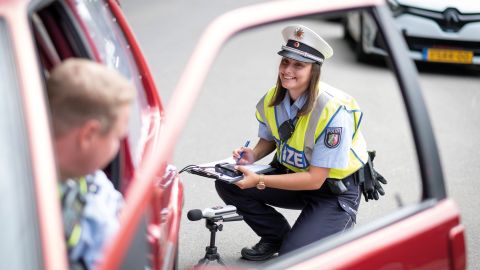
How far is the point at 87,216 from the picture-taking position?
2.19m

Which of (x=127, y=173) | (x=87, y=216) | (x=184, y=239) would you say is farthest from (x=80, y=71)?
(x=184, y=239)

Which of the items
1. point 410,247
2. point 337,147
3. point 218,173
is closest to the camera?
point 410,247

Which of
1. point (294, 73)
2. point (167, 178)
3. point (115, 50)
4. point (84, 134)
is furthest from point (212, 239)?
point (84, 134)

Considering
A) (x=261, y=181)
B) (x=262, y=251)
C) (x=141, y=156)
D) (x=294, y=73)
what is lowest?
(x=262, y=251)

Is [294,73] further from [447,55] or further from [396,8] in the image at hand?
[396,8]

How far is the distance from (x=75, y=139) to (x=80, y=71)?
0.18 metres

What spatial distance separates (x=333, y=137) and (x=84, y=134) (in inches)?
82.0

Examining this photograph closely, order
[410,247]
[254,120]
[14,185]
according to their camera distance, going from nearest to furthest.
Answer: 1. [14,185]
2. [410,247]
3. [254,120]

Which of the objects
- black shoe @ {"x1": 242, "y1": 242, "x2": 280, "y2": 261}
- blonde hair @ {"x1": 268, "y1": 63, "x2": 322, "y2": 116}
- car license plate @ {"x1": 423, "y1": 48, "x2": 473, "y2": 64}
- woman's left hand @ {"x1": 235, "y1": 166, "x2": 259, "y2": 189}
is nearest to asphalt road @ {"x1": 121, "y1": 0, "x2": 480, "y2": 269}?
black shoe @ {"x1": 242, "y1": 242, "x2": 280, "y2": 261}

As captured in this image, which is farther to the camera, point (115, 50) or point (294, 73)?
point (294, 73)

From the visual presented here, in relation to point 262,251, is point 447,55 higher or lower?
higher

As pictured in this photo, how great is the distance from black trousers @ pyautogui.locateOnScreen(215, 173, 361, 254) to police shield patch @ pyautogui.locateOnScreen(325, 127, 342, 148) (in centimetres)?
29

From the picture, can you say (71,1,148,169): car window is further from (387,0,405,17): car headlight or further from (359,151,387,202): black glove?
(387,0,405,17): car headlight

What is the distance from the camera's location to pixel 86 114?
2059 mm
